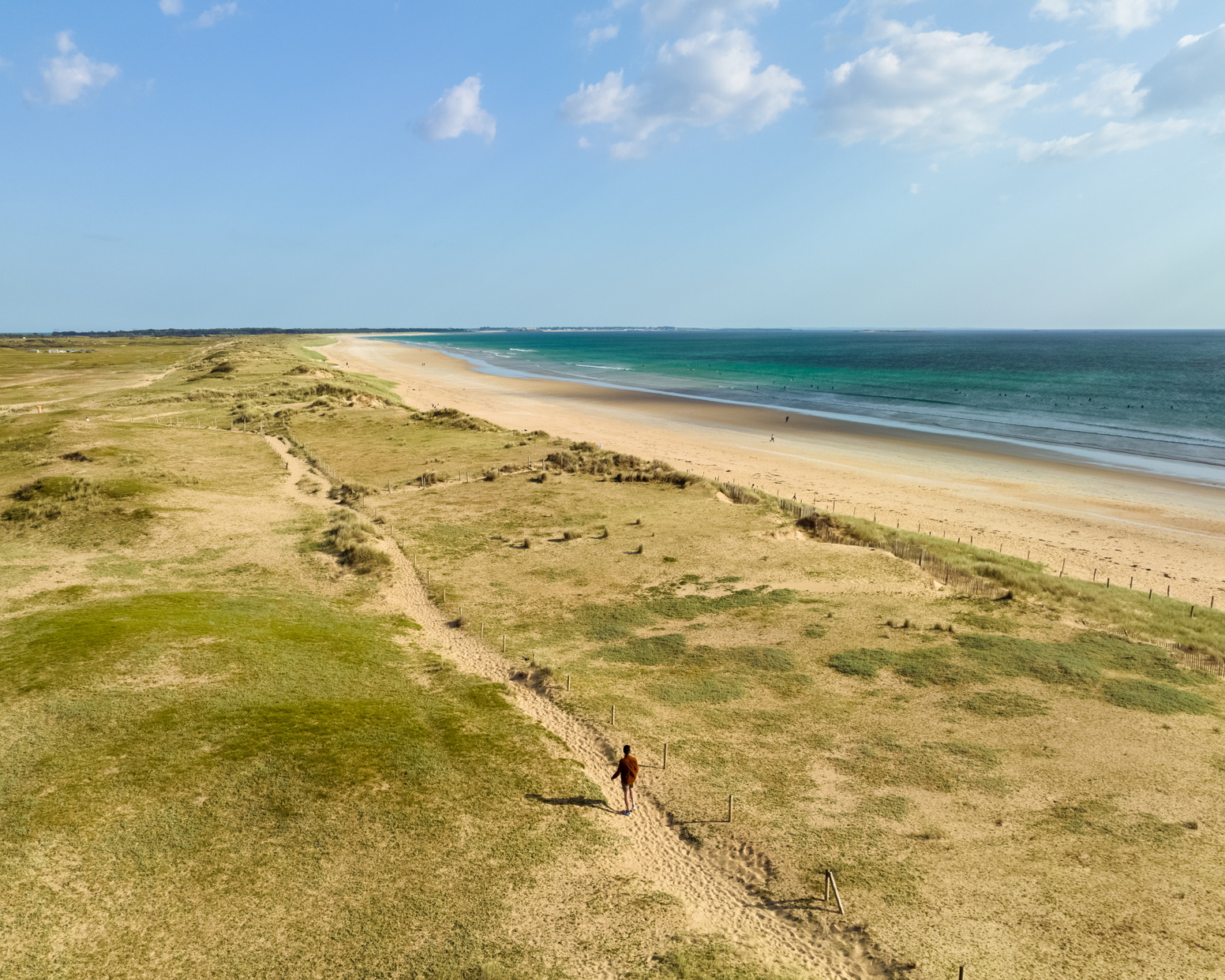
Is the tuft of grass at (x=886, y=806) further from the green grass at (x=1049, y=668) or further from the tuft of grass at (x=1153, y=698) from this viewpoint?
the tuft of grass at (x=1153, y=698)

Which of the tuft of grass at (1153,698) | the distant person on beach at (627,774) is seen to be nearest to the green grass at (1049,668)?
the tuft of grass at (1153,698)

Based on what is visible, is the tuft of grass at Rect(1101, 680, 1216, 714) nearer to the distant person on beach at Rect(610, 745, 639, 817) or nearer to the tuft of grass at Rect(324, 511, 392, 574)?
the distant person on beach at Rect(610, 745, 639, 817)

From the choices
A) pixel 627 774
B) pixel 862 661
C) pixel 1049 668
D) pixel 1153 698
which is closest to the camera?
pixel 627 774

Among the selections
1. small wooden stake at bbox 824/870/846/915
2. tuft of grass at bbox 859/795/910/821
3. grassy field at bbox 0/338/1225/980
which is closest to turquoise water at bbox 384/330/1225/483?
grassy field at bbox 0/338/1225/980

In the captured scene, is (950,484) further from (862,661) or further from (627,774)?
(627,774)

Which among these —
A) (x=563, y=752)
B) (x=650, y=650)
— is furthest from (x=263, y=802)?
(x=650, y=650)

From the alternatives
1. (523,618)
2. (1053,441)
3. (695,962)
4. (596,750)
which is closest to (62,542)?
(523,618)
